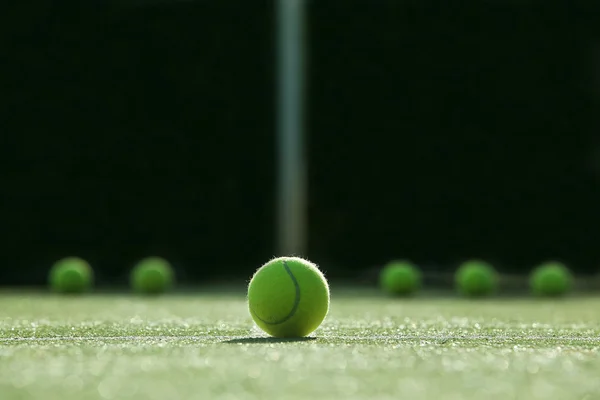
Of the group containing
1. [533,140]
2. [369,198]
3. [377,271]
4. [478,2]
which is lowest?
[377,271]

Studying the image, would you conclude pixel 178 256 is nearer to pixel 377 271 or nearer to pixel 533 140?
pixel 377 271

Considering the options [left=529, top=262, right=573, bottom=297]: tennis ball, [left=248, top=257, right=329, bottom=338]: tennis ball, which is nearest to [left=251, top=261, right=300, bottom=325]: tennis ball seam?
[left=248, top=257, right=329, bottom=338]: tennis ball

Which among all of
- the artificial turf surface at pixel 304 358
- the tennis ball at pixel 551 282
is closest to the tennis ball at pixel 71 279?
the artificial turf surface at pixel 304 358

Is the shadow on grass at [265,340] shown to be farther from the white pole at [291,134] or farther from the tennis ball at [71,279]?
the white pole at [291,134]

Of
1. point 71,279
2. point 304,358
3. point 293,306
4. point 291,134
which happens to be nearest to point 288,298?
point 293,306

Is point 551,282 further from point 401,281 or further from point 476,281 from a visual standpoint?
point 401,281

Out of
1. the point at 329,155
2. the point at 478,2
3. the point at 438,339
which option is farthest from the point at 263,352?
the point at 478,2
